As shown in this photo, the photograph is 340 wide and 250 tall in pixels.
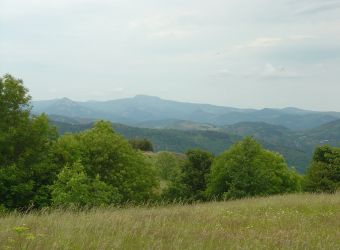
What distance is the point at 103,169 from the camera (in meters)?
37.3

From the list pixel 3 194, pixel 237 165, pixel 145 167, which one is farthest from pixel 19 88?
pixel 237 165

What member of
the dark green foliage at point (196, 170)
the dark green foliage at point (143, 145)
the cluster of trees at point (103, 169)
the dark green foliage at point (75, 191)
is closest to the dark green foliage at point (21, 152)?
the cluster of trees at point (103, 169)

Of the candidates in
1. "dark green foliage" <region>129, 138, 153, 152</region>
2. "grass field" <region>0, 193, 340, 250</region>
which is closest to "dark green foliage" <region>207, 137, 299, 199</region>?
"grass field" <region>0, 193, 340, 250</region>

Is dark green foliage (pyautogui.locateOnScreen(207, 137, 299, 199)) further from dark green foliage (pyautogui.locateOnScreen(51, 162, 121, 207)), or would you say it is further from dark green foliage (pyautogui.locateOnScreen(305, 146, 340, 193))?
dark green foliage (pyautogui.locateOnScreen(51, 162, 121, 207))

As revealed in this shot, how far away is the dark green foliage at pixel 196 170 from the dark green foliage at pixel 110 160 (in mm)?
10253

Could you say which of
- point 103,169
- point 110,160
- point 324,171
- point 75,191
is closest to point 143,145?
point 324,171

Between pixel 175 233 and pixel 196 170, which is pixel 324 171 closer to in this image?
pixel 196 170

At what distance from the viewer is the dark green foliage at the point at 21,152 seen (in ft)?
93.0

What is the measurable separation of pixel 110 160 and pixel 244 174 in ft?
50.1

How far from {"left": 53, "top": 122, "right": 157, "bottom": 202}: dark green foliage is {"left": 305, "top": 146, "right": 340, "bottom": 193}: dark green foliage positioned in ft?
62.3

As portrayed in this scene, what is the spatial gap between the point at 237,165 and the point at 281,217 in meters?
34.4

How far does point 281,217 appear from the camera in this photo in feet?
35.1

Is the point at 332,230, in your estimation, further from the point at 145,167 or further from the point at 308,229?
the point at 145,167

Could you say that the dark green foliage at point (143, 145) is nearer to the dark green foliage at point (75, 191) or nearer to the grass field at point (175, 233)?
the dark green foliage at point (75, 191)
